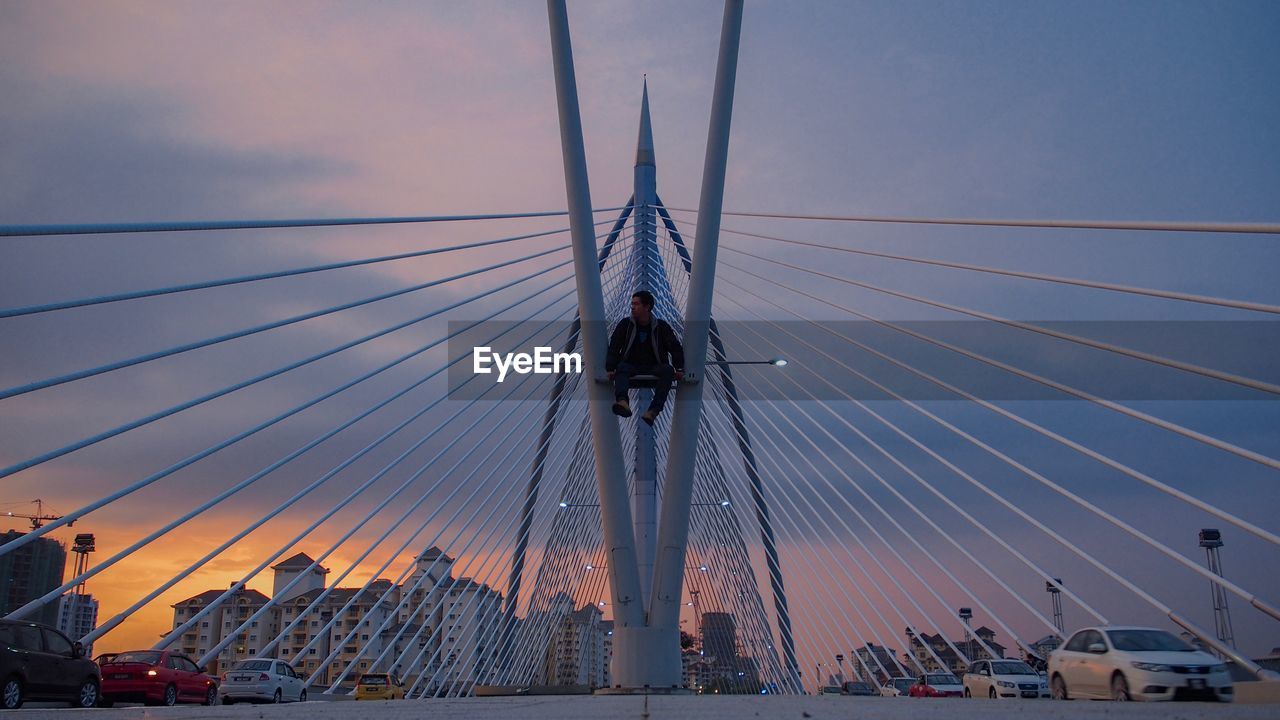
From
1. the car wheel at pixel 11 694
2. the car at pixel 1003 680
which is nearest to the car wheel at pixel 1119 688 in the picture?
the car at pixel 1003 680

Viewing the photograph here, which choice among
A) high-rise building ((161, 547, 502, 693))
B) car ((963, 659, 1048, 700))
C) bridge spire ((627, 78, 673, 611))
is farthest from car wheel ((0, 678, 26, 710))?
car ((963, 659, 1048, 700))

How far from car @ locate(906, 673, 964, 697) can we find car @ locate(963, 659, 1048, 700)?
1.23 metres

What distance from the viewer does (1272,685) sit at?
8.99 meters

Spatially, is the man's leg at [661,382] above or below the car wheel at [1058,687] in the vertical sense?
above

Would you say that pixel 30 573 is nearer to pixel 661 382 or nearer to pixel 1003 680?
pixel 1003 680

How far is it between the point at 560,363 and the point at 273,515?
1007 centimetres

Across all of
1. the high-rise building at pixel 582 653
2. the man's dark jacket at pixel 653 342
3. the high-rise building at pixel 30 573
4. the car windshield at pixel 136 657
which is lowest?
the car windshield at pixel 136 657

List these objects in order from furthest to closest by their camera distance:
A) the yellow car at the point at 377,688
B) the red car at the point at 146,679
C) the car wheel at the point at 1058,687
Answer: the yellow car at the point at 377,688 < the red car at the point at 146,679 < the car wheel at the point at 1058,687

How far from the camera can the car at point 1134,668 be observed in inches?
419

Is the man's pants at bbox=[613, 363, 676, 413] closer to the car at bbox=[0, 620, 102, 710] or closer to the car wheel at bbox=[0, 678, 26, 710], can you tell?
the car at bbox=[0, 620, 102, 710]

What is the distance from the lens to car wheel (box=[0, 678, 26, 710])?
1289 cm

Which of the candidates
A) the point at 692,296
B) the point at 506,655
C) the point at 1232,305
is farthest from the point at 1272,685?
the point at 506,655

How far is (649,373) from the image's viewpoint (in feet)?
35.1

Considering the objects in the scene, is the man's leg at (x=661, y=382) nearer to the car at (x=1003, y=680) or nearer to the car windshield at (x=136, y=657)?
the car at (x=1003, y=680)
